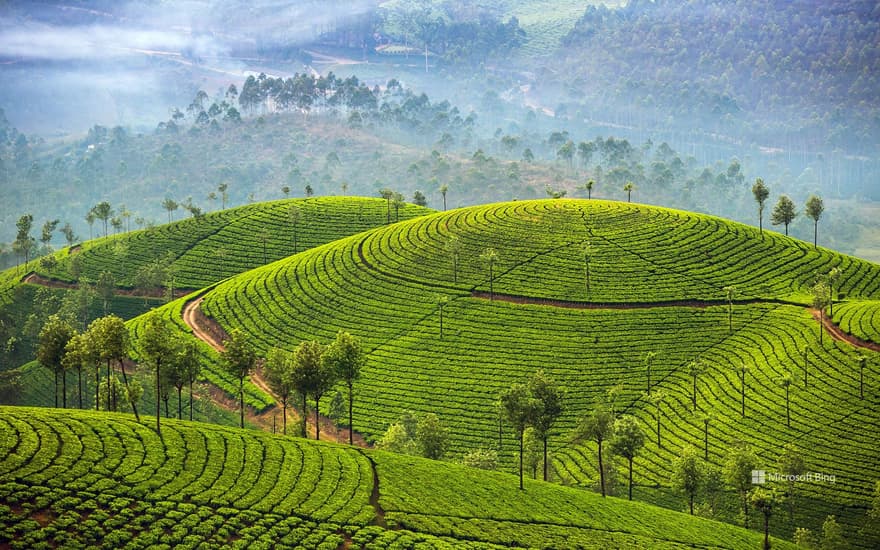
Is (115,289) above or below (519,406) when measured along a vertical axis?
below

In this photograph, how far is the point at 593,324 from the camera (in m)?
110

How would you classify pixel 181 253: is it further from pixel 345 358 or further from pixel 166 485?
pixel 166 485

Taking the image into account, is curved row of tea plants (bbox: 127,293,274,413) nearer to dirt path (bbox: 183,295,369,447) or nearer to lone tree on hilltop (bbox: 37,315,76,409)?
dirt path (bbox: 183,295,369,447)

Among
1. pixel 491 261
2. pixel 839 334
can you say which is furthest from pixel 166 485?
pixel 839 334

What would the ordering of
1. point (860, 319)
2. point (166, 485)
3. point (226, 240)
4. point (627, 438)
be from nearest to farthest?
point (166, 485) → point (627, 438) → point (860, 319) → point (226, 240)

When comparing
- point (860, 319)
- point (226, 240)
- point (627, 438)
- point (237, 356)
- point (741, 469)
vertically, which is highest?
point (226, 240)

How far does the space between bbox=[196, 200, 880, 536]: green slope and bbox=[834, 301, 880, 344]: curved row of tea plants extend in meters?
2.97

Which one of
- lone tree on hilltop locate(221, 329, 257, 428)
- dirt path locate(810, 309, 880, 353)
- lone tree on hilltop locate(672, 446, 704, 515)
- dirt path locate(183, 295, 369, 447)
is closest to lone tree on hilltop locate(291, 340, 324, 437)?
lone tree on hilltop locate(221, 329, 257, 428)

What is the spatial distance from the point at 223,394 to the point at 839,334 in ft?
240

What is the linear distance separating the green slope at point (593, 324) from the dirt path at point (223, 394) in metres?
1.75

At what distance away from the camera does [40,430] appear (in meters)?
63.1

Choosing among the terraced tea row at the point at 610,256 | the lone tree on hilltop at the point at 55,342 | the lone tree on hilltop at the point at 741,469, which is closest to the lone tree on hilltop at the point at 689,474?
the lone tree on hilltop at the point at 741,469

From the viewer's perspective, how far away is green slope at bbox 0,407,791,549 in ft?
180

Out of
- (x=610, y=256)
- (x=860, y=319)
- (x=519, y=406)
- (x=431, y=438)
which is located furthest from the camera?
(x=610, y=256)
